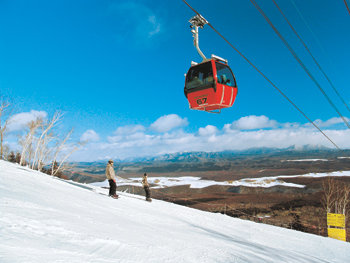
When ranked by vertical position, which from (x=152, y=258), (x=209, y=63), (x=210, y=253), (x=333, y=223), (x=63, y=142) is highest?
(x=209, y=63)

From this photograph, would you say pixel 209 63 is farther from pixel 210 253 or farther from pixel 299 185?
pixel 299 185

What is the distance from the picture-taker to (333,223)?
20.4m

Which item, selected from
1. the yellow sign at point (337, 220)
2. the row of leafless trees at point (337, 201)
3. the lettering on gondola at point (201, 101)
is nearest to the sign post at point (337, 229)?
the yellow sign at point (337, 220)

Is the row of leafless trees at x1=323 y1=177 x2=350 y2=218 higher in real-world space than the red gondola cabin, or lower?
lower

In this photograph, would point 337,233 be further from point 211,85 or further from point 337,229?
point 211,85

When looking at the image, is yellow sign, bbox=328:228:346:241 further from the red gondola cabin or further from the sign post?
the red gondola cabin

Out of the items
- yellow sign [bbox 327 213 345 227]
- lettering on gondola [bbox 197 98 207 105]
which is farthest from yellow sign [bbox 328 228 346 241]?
lettering on gondola [bbox 197 98 207 105]

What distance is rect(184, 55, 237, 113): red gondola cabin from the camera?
325 inches

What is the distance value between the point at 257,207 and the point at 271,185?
131 ft

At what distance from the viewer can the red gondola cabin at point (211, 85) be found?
827 centimetres

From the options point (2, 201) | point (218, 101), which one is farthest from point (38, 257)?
point (218, 101)

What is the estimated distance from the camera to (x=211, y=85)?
820 centimetres

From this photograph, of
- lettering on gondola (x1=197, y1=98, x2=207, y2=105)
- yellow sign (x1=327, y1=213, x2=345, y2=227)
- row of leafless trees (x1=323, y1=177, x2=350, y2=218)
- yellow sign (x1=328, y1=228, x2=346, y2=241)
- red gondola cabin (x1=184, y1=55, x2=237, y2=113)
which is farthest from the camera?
row of leafless trees (x1=323, y1=177, x2=350, y2=218)

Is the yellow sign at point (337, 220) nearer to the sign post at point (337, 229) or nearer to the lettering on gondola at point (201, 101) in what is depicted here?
the sign post at point (337, 229)
